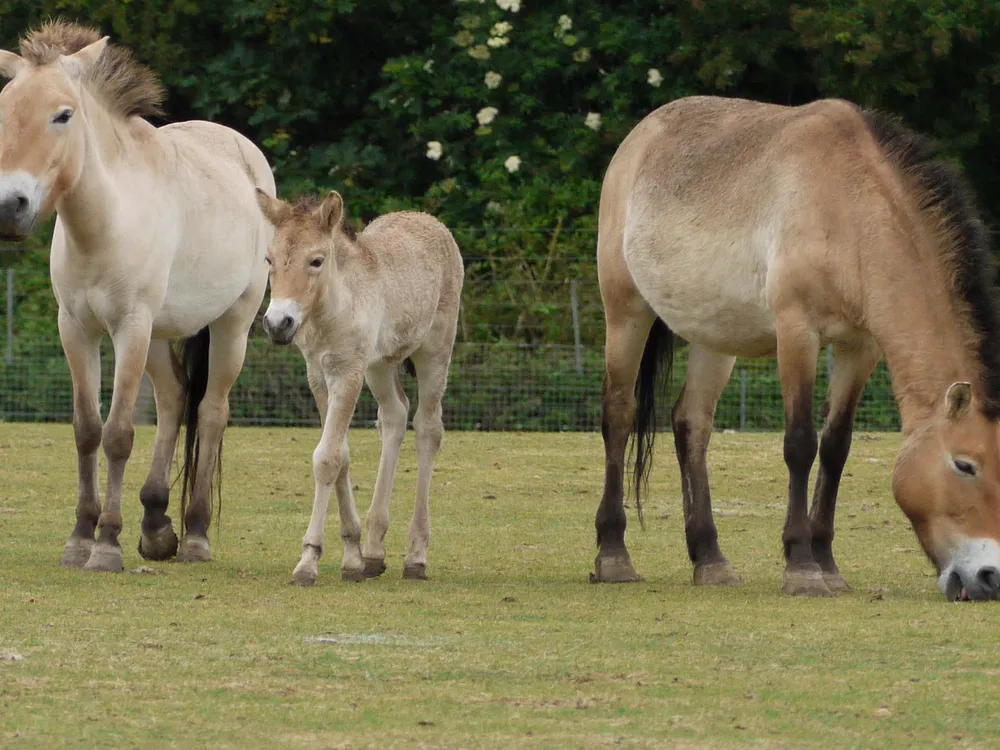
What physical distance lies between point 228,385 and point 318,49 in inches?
573

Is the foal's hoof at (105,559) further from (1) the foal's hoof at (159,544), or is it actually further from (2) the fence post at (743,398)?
(2) the fence post at (743,398)

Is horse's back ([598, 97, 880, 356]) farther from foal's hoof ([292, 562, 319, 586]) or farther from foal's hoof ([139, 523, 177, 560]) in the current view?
foal's hoof ([139, 523, 177, 560])

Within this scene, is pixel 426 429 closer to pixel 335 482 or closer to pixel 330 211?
pixel 335 482

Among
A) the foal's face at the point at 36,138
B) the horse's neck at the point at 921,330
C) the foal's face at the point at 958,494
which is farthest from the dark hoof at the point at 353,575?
the horse's neck at the point at 921,330

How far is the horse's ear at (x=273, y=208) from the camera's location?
26.4ft

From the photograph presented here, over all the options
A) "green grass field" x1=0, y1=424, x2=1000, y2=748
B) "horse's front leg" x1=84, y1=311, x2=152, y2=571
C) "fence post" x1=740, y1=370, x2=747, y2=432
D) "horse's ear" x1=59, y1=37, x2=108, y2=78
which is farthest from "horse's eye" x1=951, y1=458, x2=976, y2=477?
"fence post" x1=740, y1=370, x2=747, y2=432

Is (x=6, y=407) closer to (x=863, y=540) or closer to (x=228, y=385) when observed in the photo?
(x=228, y=385)

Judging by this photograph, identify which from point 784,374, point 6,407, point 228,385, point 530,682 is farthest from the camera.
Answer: point 6,407

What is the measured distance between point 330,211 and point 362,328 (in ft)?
1.90

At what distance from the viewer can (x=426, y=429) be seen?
9.01m

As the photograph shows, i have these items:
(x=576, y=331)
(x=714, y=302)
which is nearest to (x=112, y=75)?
(x=714, y=302)

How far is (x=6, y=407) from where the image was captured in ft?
65.9

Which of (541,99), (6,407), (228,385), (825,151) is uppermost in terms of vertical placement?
(541,99)

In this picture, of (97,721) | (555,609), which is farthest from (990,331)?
(97,721)
